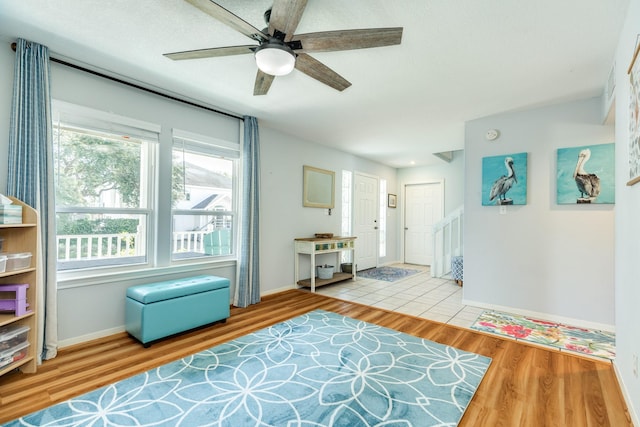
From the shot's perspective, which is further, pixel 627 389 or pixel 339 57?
pixel 339 57

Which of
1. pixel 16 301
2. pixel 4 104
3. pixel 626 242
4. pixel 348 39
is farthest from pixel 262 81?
pixel 626 242

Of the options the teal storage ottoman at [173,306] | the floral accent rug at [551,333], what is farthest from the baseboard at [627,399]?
the teal storage ottoman at [173,306]

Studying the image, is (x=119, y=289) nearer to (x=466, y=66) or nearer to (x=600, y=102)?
(x=466, y=66)

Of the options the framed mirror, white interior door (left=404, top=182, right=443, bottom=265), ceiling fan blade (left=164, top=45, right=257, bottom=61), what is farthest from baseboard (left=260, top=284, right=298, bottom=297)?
white interior door (left=404, top=182, right=443, bottom=265)

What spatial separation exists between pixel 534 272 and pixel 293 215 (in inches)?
125

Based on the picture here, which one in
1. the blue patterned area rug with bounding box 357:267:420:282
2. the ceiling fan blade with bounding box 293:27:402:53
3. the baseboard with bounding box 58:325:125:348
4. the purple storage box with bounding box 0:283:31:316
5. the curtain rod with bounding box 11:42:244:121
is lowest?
the blue patterned area rug with bounding box 357:267:420:282

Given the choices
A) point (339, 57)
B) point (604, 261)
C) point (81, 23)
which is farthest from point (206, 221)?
point (604, 261)

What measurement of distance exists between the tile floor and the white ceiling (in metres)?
2.38

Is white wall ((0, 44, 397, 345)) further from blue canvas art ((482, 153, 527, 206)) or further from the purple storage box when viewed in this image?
blue canvas art ((482, 153, 527, 206))

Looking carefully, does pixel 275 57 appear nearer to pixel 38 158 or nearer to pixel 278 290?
pixel 38 158

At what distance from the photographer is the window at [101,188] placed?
259 centimetres

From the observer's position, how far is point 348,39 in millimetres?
1700

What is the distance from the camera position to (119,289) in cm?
285

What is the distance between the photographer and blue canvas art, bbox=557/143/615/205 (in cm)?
299
